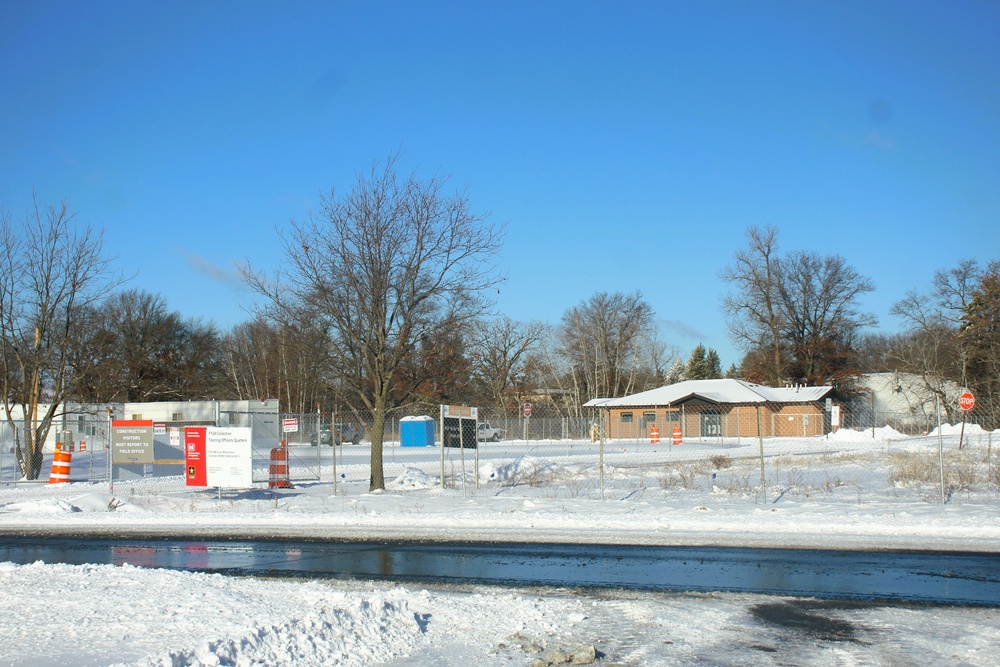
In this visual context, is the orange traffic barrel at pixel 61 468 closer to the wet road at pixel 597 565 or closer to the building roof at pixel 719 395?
the wet road at pixel 597 565

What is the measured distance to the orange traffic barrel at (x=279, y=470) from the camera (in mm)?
22547

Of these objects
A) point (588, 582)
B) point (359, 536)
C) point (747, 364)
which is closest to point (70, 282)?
point (359, 536)

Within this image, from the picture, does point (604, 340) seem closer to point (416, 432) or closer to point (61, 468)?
point (416, 432)

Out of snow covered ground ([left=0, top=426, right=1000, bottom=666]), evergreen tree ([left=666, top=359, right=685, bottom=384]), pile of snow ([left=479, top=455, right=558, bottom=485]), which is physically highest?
evergreen tree ([left=666, top=359, right=685, bottom=384])

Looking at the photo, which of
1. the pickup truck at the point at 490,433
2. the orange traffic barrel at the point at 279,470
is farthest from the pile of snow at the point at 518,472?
the pickup truck at the point at 490,433

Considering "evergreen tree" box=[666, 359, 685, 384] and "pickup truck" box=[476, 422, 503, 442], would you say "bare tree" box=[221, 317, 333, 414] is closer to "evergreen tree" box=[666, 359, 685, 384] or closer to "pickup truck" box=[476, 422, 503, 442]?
"pickup truck" box=[476, 422, 503, 442]

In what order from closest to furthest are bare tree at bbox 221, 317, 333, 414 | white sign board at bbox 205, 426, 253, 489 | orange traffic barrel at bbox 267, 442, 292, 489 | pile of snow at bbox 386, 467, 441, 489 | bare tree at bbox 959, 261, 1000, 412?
white sign board at bbox 205, 426, 253, 489 → pile of snow at bbox 386, 467, 441, 489 → orange traffic barrel at bbox 267, 442, 292, 489 → bare tree at bbox 959, 261, 1000, 412 → bare tree at bbox 221, 317, 333, 414

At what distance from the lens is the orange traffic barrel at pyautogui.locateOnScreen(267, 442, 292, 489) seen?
2255 cm

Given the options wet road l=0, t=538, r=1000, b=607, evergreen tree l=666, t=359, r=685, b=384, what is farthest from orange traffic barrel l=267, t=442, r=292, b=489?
evergreen tree l=666, t=359, r=685, b=384

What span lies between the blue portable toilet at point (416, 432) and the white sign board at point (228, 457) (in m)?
35.0

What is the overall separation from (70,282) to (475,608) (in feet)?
76.7

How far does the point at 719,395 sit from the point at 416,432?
907 inches

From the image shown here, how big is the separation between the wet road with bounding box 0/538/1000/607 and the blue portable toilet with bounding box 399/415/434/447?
4062 centimetres

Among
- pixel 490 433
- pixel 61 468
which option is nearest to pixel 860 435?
pixel 490 433
